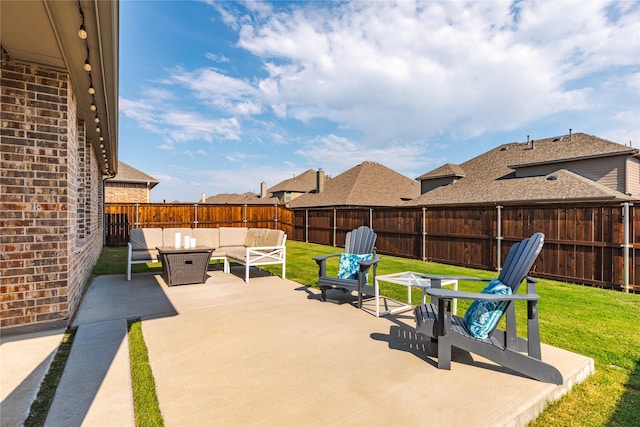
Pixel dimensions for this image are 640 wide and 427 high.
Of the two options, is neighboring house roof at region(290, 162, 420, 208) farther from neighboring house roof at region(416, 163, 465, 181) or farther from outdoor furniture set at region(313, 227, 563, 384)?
outdoor furniture set at region(313, 227, 563, 384)

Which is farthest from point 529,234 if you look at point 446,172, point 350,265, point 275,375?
point 446,172

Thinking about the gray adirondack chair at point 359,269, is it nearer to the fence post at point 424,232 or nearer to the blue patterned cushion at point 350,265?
the blue patterned cushion at point 350,265

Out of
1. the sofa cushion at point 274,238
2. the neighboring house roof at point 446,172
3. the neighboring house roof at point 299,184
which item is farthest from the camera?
the neighboring house roof at point 299,184

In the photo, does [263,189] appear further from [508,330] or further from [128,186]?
[508,330]

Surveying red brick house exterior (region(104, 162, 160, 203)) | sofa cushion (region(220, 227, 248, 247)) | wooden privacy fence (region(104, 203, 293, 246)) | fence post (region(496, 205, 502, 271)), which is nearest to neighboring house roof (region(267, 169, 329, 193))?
red brick house exterior (region(104, 162, 160, 203))

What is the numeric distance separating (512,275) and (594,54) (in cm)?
1299

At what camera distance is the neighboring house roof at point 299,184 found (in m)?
32.6

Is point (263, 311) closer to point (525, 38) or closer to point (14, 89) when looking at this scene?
point (14, 89)

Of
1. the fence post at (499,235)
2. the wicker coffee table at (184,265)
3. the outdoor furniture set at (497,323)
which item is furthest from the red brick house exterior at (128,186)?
the outdoor furniture set at (497,323)

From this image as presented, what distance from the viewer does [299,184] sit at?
33.1 metres

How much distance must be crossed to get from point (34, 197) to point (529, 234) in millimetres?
9531

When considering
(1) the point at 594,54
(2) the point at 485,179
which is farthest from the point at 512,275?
(2) the point at 485,179

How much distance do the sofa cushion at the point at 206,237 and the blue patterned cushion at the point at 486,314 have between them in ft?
23.2

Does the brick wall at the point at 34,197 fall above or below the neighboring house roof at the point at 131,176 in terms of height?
below
